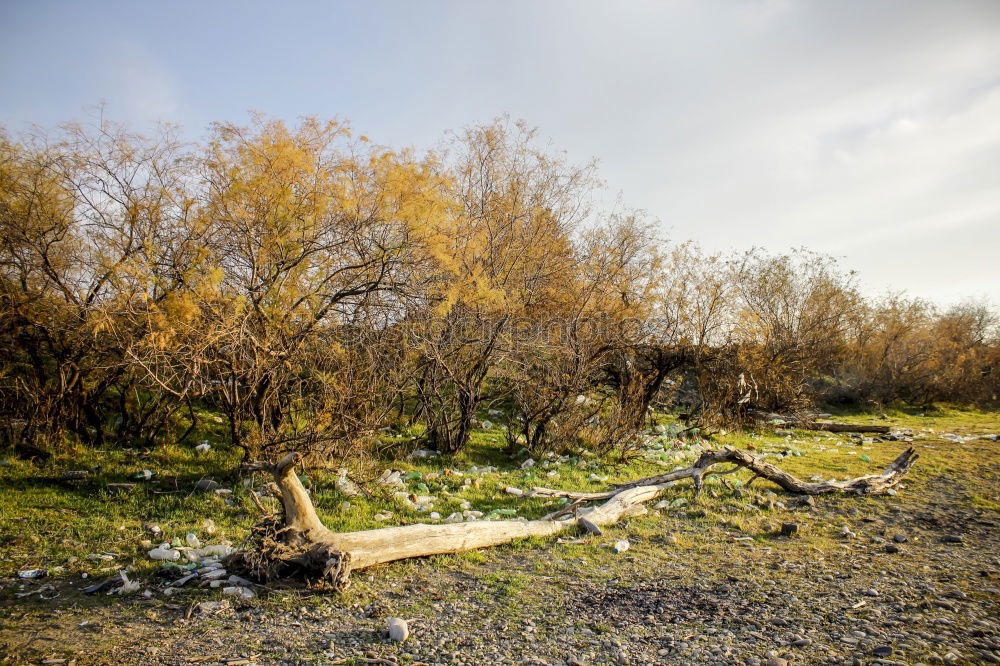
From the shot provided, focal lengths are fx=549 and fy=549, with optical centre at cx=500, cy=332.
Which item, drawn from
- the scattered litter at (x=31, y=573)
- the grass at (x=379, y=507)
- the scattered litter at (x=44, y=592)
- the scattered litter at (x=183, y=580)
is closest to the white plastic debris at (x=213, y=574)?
the scattered litter at (x=183, y=580)

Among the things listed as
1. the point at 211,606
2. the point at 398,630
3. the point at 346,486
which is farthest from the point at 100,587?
the point at 346,486

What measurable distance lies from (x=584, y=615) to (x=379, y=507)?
10.6ft

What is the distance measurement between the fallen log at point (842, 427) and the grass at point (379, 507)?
4.55 metres

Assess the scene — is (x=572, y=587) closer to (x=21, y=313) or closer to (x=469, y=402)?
(x=469, y=402)

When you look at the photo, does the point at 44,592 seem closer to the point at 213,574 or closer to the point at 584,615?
the point at 213,574

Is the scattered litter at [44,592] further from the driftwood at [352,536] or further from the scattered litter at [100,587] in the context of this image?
the driftwood at [352,536]

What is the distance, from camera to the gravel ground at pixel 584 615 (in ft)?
11.2

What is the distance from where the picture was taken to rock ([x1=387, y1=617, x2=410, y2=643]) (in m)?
3.58

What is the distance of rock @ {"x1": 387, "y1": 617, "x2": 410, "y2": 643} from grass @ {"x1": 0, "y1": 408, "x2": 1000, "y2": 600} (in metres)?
0.74

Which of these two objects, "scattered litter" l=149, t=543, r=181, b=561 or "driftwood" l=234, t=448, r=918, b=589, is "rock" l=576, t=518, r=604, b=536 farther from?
"scattered litter" l=149, t=543, r=181, b=561

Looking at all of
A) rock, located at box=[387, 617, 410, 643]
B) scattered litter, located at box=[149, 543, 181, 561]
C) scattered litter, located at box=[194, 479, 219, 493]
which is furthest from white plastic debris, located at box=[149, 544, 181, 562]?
rock, located at box=[387, 617, 410, 643]

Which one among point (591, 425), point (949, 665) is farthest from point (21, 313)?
point (949, 665)

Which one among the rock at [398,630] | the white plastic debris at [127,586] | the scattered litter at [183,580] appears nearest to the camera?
the rock at [398,630]

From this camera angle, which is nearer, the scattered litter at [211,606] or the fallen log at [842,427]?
the scattered litter at [211,606]
